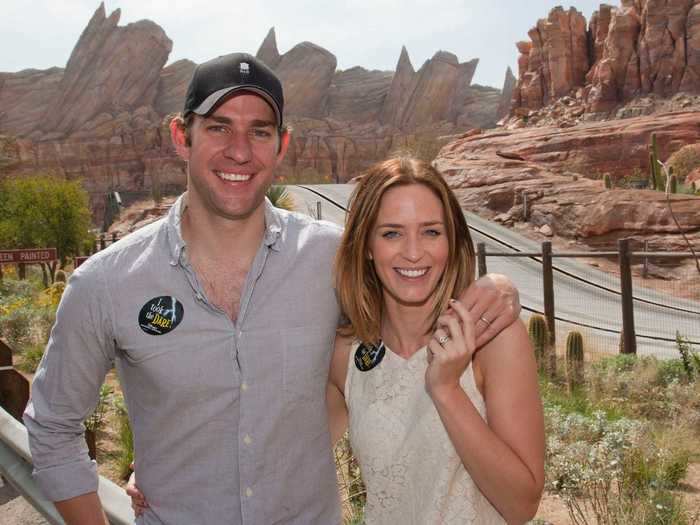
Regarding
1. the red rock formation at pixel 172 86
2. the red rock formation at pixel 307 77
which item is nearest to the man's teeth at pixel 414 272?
the red rock formation at pixel 172 86

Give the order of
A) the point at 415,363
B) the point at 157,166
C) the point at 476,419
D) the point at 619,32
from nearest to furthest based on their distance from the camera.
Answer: the point at 476,419, the point at 415,363, the point at 619,32, the point at 157,166

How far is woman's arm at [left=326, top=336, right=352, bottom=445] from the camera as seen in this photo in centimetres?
248

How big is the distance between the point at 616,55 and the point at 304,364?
2441 inches

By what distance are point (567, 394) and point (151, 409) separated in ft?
29.6

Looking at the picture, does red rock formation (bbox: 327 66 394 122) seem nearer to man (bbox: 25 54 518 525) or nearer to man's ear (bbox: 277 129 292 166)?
man's ear (bbox: 277 129 292 166)

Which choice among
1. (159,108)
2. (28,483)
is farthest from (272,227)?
(159,108)

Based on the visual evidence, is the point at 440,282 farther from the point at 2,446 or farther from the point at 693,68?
the point at 693,68

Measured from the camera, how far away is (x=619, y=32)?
191 feet

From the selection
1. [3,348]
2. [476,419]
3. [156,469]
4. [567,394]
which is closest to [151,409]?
[156,469]

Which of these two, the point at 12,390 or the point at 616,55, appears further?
the point at 616,55

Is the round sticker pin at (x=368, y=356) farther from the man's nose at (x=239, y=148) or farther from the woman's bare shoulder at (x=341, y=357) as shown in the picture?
the man's nose at (x=239, y=148)

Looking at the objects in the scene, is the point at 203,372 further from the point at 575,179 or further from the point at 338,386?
the point at 575,179

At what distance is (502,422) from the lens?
204 cm

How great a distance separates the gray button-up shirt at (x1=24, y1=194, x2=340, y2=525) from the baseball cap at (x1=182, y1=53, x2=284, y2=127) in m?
0.51
